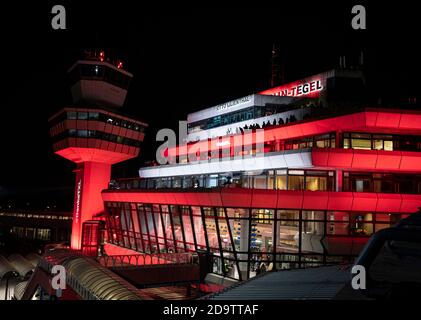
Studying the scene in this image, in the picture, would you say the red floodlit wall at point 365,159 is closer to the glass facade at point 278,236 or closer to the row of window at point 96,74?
the glass facade at point 278,236

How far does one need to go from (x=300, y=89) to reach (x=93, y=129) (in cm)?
2323

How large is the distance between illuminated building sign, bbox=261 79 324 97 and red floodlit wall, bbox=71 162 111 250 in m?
22.7

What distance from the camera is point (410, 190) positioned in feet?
101

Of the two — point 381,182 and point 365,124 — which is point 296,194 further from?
point 381,182

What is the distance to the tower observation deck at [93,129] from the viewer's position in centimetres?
4781

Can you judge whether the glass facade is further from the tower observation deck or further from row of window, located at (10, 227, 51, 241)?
row of window, located at (10, 227, 51, 241)

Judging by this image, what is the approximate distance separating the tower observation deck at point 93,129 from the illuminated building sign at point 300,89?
56.2 feet

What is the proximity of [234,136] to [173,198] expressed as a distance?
881cm

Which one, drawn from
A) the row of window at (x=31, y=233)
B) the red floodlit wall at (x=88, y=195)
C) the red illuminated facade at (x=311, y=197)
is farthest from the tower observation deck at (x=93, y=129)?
the row of window at (x=31, y=233)

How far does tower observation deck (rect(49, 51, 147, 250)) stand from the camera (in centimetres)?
4781

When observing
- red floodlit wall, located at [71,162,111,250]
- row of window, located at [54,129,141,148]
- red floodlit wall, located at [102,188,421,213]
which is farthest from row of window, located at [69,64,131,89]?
red floodlit wall, located at [102,188,421,213]
